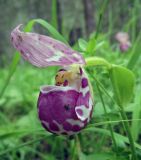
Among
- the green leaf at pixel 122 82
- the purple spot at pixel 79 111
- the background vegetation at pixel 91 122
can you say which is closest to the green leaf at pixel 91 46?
the background vegetation at pixel 91 122

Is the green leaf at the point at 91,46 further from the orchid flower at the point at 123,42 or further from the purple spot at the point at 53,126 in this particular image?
the orchid flower at the point at 123,42

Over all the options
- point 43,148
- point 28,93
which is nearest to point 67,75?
point 43,148

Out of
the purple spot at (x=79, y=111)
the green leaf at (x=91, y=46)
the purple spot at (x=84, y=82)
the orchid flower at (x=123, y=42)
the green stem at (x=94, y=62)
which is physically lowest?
the purple spot at (x=79, y=111)

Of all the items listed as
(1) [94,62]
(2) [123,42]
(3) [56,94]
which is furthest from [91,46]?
Result: (2) [123,42]

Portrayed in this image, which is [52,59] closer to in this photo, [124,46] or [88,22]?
[124,46]

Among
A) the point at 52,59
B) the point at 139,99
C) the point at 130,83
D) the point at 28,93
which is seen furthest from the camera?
the point at 28,93

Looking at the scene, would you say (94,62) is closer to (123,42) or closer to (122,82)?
(122,82)
